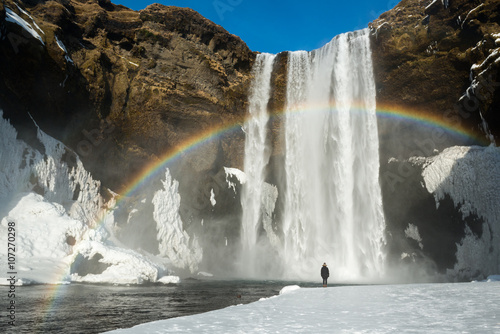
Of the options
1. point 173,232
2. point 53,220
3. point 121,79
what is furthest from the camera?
point 121,79

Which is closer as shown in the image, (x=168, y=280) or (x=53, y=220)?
(x=168, y=280)

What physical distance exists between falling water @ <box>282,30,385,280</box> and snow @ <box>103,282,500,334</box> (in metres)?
21.2

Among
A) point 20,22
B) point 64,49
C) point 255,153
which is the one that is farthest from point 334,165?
point 20,22

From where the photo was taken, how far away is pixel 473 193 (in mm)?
28891

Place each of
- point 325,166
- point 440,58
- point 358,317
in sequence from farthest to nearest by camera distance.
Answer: point 325,166, point 440,58, point 358,317

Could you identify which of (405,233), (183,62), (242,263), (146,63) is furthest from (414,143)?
(146,63)

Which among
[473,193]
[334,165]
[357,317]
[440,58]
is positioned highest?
[440,58]

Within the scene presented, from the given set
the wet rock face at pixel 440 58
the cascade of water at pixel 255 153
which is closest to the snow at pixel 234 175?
the cascade of water at pixel 255 153

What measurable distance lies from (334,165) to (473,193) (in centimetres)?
1130

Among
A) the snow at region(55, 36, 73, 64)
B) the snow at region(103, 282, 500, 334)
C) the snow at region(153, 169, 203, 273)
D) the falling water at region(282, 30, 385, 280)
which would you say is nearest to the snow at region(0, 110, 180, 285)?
the snow at region(153, 169, 203, 273)

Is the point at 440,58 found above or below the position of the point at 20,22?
above

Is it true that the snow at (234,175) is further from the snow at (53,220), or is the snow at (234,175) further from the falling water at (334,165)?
the snow at (53,220)

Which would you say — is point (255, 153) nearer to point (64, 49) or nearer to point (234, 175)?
point (234, 175)

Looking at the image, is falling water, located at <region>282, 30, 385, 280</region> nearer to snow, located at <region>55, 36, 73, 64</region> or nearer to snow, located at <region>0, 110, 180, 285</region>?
snow, located at <region>0, 110, 180, 285</region>
